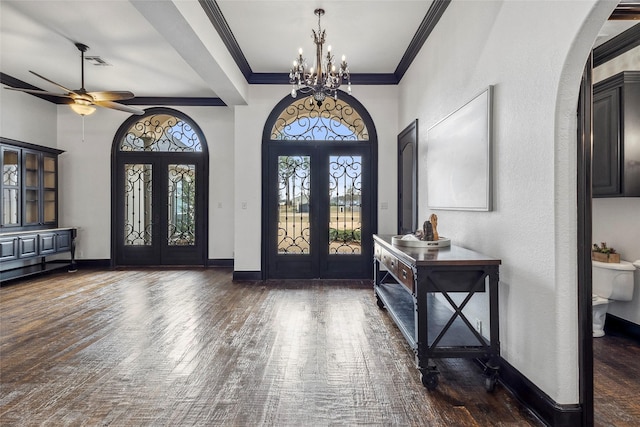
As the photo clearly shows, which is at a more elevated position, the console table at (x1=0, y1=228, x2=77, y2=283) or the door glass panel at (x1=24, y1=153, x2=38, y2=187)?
the door glass panel at (x1=24, y1=153, x2=38, y2=187)

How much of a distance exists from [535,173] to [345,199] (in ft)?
12.0

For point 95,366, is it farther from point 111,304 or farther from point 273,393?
point 111,304

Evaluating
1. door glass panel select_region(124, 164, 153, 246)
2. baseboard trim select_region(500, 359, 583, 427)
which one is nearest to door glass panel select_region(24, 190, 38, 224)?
door glass panel select_region(124, 164, 153, 246)

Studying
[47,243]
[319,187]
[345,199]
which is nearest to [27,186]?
[47,243]

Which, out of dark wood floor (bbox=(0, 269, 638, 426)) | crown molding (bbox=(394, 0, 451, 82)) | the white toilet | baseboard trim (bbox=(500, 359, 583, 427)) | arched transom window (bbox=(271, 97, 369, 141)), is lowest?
dark wood floor (bbox=(0, 269, 638, 426))

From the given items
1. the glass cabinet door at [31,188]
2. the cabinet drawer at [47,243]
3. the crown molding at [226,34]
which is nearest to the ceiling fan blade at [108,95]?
the crown molding at [226,34]

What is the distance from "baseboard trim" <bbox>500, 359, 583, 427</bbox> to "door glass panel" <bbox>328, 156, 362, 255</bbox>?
3381 mm

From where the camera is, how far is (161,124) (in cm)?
672

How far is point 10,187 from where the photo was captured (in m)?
5.42

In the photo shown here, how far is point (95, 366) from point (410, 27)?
174 inches

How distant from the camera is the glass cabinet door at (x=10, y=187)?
5.35 m

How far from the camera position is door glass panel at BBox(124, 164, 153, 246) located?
6.73 m

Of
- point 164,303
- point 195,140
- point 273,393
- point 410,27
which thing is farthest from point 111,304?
point 410,27

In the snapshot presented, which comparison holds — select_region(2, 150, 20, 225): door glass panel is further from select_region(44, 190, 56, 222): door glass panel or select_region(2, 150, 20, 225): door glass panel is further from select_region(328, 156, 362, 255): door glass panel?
select_region(328, 156, 362, 255): door glass panel
